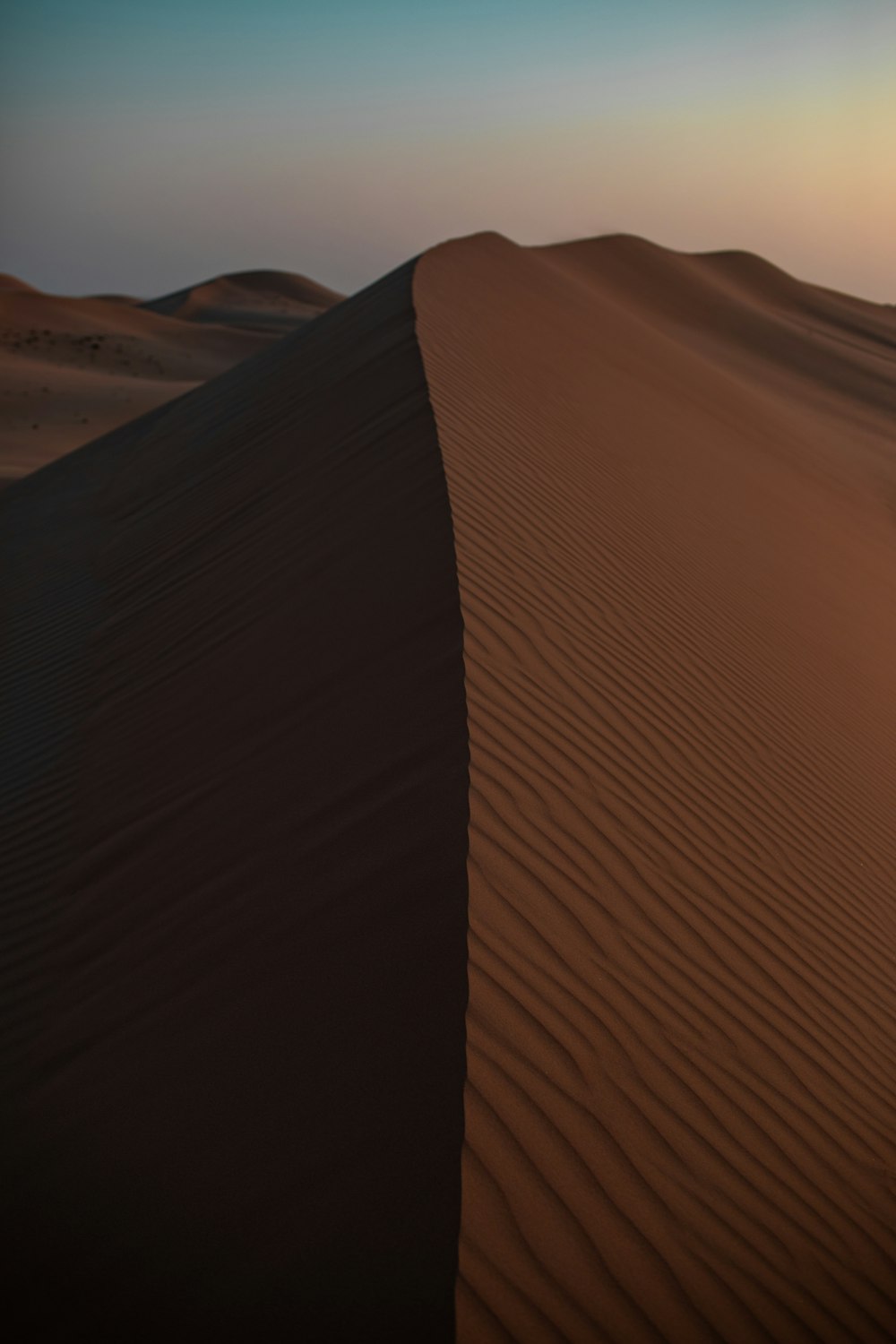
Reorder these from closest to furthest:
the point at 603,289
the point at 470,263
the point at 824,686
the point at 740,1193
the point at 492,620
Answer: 1. the point at 740,1193
2. the point at 492,620
3. the point at 824,686
4. the point at 470,263
5. the point at 603,289

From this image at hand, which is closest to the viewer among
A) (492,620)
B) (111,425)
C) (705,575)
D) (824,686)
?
(492,620)

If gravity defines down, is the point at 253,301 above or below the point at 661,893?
above

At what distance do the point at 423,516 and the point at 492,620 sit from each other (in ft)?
3.72

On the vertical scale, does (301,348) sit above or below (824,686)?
above

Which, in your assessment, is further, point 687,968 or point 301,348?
point 301,348

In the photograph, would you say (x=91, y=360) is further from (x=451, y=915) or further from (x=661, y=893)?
(x=451, y=915)

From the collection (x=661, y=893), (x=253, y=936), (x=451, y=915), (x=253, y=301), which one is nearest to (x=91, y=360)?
(x=253, y=936)

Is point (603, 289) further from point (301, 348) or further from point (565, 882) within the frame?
point (565, 882)

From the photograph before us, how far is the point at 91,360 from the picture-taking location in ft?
106

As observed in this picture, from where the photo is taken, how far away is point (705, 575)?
684 cm

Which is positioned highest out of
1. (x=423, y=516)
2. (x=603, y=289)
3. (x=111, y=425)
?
(x=603, y=289)

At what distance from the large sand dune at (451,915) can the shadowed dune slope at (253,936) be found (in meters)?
0.01

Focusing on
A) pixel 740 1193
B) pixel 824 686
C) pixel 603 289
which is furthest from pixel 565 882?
pixel 603 289

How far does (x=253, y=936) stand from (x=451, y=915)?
0.70m
